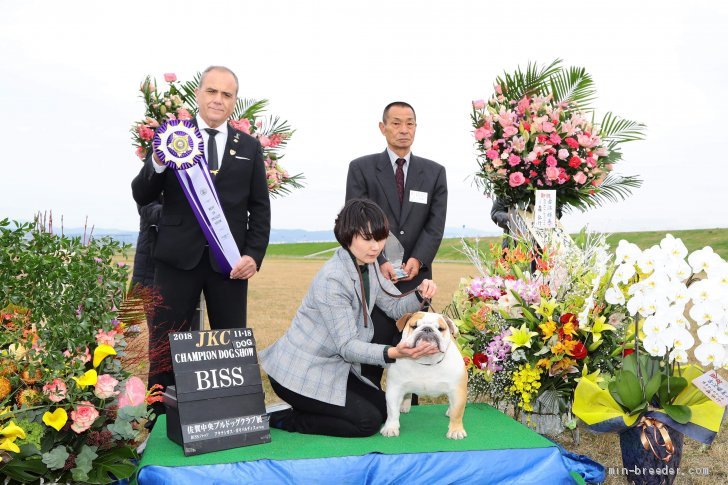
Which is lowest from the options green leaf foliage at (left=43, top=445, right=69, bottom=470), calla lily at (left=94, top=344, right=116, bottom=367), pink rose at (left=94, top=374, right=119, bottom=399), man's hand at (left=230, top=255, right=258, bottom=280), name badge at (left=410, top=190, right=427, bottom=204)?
green leaf foliage at (left=43, top=445, right=69, bottom=470)

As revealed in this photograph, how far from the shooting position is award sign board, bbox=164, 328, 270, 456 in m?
3.08

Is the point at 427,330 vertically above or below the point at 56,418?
above

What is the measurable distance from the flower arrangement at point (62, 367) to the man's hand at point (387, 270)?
4.94ft

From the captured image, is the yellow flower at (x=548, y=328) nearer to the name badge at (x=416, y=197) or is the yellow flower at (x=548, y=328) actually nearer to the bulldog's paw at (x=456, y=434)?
the bulldog's paw at (x=456, y=434)

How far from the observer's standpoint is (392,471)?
2.98 meters

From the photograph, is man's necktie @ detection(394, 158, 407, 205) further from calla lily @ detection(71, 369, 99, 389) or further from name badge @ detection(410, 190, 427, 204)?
calla lily @ detection(71, 369, 99, 389)

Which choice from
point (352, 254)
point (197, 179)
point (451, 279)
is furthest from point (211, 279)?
point (451, 279)

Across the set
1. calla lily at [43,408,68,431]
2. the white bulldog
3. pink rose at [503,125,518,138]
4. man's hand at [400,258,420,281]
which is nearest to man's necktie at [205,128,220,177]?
man's hand at [400,258,420,281]

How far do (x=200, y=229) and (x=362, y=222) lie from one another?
3.67 ft

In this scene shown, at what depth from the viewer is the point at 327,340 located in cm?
333

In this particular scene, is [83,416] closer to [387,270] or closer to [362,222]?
[362,222]

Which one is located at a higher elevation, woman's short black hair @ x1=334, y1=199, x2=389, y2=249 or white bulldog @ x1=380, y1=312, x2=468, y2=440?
woman's short black hair @ x1=334, y1=199, x2=389, y2=249

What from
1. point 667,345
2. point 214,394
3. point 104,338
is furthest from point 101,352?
point 667,345

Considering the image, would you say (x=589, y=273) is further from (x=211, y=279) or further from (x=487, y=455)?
(x=211, y=279)
